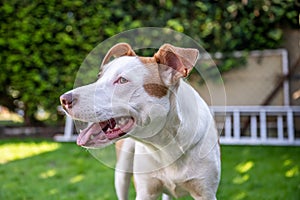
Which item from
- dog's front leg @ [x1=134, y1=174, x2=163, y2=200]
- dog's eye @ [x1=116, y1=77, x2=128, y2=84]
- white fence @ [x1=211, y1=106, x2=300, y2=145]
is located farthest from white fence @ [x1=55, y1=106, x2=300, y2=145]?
dog's eye @ [x1=116, y1=77, x2=128, y2=84]

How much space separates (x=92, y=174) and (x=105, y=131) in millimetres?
2421

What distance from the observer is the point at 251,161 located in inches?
173

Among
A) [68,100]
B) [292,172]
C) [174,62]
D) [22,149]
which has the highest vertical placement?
[174,62]

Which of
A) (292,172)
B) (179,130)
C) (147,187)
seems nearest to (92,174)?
(292,172)

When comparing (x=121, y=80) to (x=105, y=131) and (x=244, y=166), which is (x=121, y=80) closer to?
(x=105, y=131)

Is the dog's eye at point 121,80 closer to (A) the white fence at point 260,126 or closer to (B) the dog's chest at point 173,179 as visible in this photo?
(B) the dog's chest at point 173,179

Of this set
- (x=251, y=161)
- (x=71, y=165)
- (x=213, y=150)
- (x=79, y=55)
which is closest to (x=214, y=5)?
(x=79, y=55)

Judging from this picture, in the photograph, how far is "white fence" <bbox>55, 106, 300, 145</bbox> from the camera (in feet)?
18.1

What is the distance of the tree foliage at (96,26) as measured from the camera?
5695mm

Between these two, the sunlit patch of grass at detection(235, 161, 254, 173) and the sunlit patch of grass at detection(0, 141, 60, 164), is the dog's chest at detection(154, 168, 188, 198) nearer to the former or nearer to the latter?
the sunlit patch of grass at detection(235, 161, 254, 173)

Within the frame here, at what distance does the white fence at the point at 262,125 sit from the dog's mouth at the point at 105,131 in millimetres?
3968

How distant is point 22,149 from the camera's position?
525 centimetres

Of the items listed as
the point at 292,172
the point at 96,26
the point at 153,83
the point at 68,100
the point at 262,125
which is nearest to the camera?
the point at 68,100

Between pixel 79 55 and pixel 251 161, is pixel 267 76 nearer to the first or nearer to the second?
pixel 251 161
